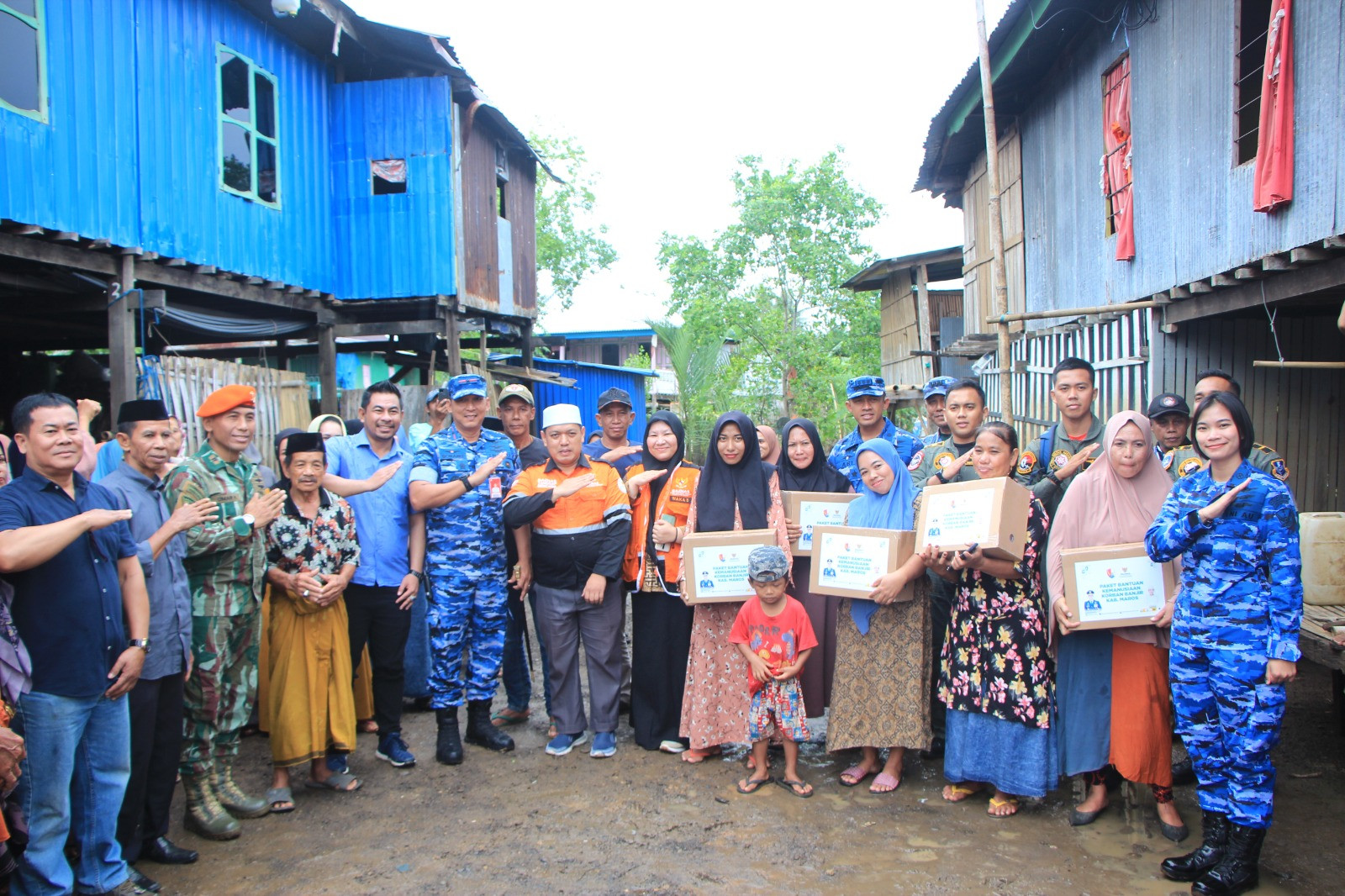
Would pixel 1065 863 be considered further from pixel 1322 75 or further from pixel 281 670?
pixel 1322 75

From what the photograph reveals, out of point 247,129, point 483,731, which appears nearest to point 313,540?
point 483,731

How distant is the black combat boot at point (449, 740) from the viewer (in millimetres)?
4922

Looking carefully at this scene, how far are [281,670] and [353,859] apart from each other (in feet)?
3.20

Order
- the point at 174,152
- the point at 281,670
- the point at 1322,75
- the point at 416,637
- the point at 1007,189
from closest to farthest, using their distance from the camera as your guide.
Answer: the point at 281,670, the point at 1322,75, the point at 416,637, the point at 174,152, the point at 1007,189

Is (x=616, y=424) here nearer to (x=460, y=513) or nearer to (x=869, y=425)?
(x=460, y=513)

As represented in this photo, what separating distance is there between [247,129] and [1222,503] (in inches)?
399

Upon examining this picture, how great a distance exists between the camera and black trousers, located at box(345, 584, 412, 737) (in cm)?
470

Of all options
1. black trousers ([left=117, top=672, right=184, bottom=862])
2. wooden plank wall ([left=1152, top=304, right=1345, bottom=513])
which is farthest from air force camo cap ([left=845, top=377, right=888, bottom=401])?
black trousers ([left=117, top=672, right=184, bottom=862])

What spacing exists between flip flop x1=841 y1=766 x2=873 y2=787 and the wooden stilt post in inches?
273

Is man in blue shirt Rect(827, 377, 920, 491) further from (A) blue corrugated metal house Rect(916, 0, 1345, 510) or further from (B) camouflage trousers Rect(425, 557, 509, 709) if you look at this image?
(A) blue corrugated metal house Rect(916, 0, 1345, 510)

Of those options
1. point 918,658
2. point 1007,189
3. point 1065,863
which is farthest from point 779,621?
point 1007,189

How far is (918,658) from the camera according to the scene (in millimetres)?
4449

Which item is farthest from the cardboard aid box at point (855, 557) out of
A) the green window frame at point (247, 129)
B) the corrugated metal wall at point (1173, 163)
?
the green window frame at point (247, 129)

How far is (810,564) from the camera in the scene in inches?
193
